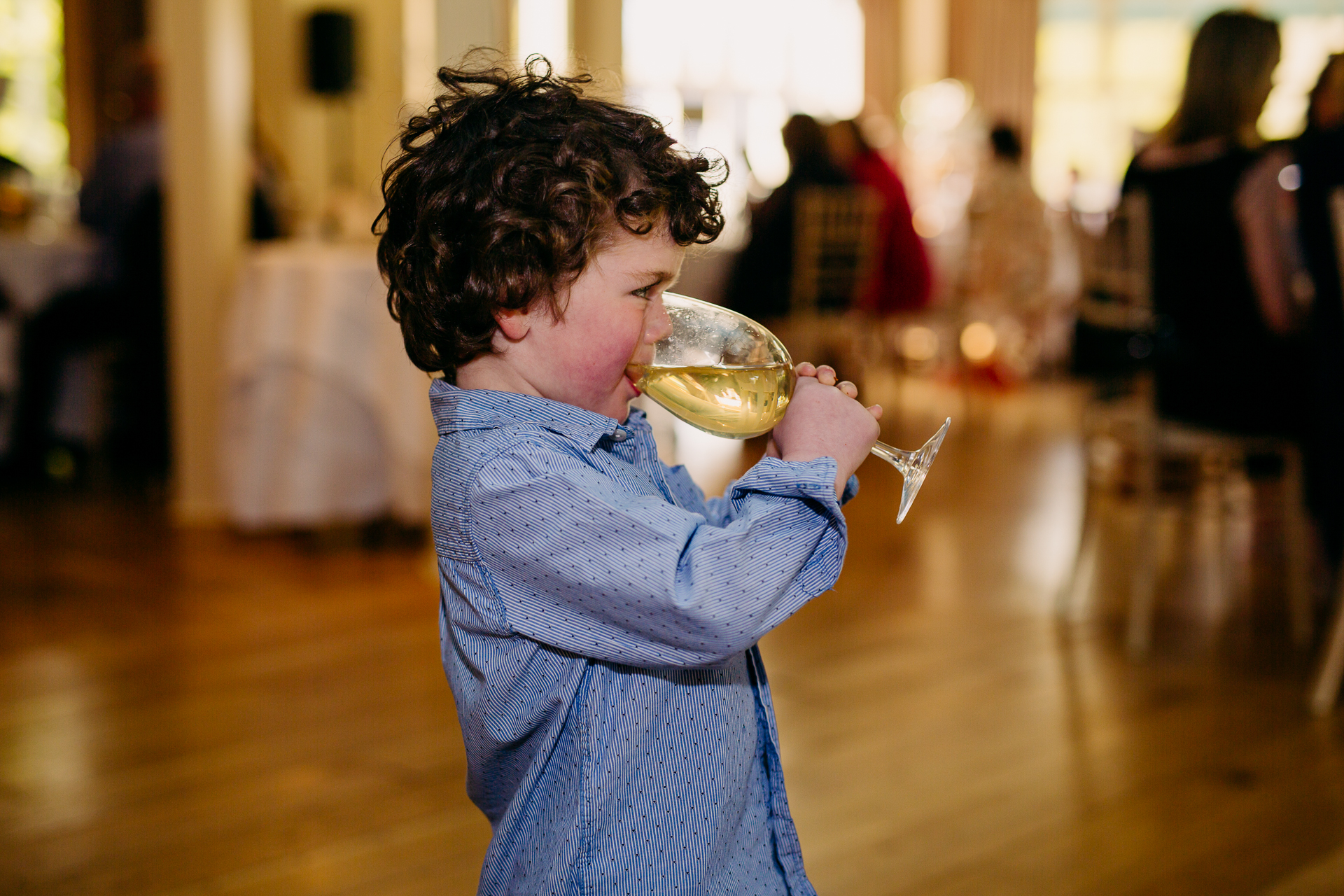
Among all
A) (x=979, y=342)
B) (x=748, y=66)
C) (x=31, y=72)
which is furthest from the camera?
(x=748, y=66)

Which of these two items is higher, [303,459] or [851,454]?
[851,454]

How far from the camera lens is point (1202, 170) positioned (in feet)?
7.77

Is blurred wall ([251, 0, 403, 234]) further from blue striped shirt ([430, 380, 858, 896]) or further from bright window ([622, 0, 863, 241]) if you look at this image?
blue striped shirt ([430, 380, 858, 896])

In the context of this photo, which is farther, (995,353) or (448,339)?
(995,353)

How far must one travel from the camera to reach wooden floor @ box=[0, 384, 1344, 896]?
1.51 meters

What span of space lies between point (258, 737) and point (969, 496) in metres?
2.61

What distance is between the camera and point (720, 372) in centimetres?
78

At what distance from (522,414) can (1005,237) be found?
583cm

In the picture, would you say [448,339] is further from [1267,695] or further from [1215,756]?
[1267,695]

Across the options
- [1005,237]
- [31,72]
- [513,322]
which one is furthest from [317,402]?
[31,72]

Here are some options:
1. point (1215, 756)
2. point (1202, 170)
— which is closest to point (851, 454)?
point (1215, 756)

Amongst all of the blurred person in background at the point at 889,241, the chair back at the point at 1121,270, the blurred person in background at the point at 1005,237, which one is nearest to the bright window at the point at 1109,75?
the blurred person in background at the point at 1005,237

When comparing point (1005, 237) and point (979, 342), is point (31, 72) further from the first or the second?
point (979, 342)

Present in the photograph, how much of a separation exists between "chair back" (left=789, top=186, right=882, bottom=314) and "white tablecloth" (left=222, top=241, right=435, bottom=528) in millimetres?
2053
